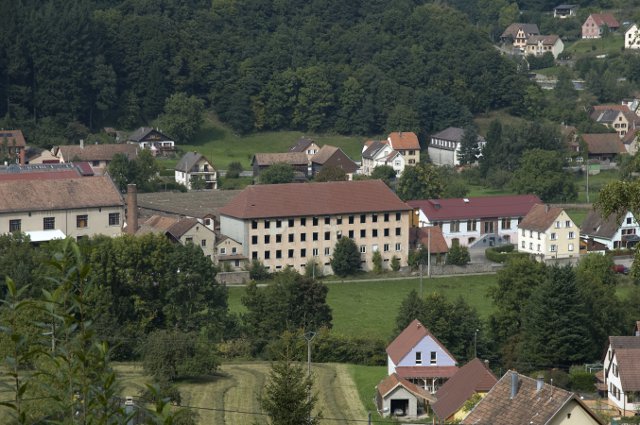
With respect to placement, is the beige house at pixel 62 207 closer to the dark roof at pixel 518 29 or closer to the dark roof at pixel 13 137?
the dark roof at pixel 13 137

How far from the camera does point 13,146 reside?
67875 mm

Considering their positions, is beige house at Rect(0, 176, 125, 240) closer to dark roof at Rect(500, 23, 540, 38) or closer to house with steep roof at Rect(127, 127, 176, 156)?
house with steep roof at Rect(127, 127, 176, 156)

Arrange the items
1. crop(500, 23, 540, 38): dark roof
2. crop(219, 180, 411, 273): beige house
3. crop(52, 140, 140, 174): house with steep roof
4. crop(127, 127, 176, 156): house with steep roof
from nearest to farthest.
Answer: crop(219, 180, 411, 273): beige house < crop(52, 140, 140, 174): house with steep roof < crop(127, 127, 176, 156): house with steep roof < crop(500, 23, 540, 38): dark roof

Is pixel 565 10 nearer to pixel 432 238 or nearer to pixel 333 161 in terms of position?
pixel 333 161

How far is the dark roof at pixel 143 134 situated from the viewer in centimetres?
7288

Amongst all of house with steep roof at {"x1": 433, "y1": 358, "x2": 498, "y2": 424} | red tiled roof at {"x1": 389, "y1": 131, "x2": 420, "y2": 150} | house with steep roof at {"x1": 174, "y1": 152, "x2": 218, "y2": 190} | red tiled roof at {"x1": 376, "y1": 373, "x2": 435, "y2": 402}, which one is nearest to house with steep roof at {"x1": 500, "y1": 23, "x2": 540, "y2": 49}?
red tiled roof at {"x1": 389, "y1": 131, "x2": 420, "y2": 150}

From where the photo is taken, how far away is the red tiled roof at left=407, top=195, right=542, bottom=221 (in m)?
54.1

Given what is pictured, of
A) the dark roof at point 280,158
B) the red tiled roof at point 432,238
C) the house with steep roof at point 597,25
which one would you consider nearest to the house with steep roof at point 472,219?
the red tiled roof at point 432,238

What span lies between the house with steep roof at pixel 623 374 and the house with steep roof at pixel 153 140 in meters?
45.9

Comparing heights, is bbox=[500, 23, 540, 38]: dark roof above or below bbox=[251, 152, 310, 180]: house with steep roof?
above

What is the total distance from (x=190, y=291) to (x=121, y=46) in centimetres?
4910

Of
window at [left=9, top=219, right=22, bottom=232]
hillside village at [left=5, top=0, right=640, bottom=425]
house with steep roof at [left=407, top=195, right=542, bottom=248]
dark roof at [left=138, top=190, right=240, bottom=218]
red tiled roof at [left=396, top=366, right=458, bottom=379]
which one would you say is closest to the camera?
hillside village at [left=5, top=0, right=640, bottom=425]

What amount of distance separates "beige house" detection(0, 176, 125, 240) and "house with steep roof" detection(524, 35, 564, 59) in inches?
2390

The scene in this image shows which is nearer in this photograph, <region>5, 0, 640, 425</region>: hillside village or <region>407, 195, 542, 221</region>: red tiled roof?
<region>5, 0, 640, 425</region>: hillside village
